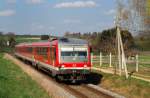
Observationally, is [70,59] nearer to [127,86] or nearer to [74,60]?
[74,60]

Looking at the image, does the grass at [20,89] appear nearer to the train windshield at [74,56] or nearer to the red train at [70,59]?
the red train at [70,59]

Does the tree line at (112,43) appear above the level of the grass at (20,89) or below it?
above

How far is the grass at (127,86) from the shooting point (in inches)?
960

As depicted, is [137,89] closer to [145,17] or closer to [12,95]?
[145,17]

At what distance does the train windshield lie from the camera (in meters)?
29.8

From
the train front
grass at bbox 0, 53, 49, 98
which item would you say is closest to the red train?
the train front

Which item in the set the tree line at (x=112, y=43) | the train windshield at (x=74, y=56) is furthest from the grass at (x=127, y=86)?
the tree line at (x=112, y=43)

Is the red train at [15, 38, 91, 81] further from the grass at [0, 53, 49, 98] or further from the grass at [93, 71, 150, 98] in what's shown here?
the grass at [0, 53, 49, 98]

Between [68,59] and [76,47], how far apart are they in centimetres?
102

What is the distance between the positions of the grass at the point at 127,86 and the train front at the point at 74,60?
1.69 m

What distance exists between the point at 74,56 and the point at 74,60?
1.23 feet

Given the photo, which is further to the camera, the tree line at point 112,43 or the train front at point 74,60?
the tree line at point 112,43

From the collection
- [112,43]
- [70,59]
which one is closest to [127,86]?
[70,59]

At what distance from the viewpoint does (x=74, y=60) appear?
29.8 meters
